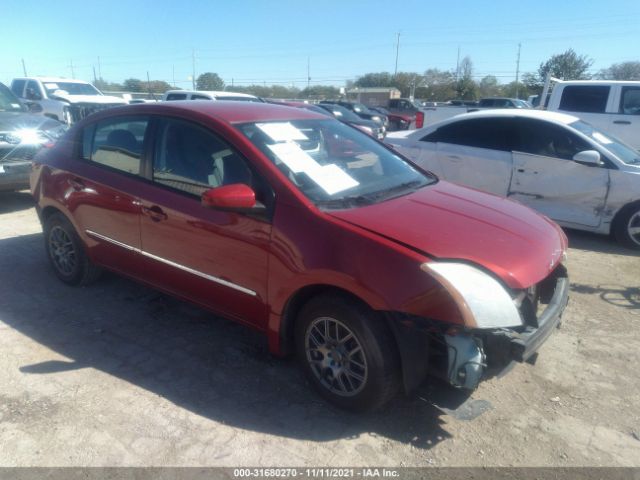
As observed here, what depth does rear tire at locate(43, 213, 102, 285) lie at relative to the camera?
4.39 metres

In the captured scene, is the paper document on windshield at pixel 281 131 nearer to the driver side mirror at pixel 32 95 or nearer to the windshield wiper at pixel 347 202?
the windshield wiper at pixel 347 202

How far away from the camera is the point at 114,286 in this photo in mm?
4648

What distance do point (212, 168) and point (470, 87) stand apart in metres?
49.7

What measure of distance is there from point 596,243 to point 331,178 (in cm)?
464

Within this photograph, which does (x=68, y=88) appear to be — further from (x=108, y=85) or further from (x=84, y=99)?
(x=108, y=85)

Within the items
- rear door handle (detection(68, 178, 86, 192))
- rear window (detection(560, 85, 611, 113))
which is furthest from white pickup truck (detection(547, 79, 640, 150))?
rear door handle (detection(68, 178, 86, 192))

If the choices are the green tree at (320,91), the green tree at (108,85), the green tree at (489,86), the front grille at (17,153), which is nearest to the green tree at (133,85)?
the green tree at (108,85)

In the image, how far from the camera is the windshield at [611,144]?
20.1 feet

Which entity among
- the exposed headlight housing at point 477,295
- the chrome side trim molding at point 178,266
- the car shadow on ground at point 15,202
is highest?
the exposed headlight housing at point 477,295

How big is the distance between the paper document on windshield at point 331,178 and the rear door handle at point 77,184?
2146 millimetres

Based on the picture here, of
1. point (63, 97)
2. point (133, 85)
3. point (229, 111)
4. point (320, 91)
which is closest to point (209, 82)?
point (133, 85)

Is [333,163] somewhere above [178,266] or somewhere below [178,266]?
above

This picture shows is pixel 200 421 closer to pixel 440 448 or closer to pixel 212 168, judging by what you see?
pixel 440 448

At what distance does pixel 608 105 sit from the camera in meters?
9.62
